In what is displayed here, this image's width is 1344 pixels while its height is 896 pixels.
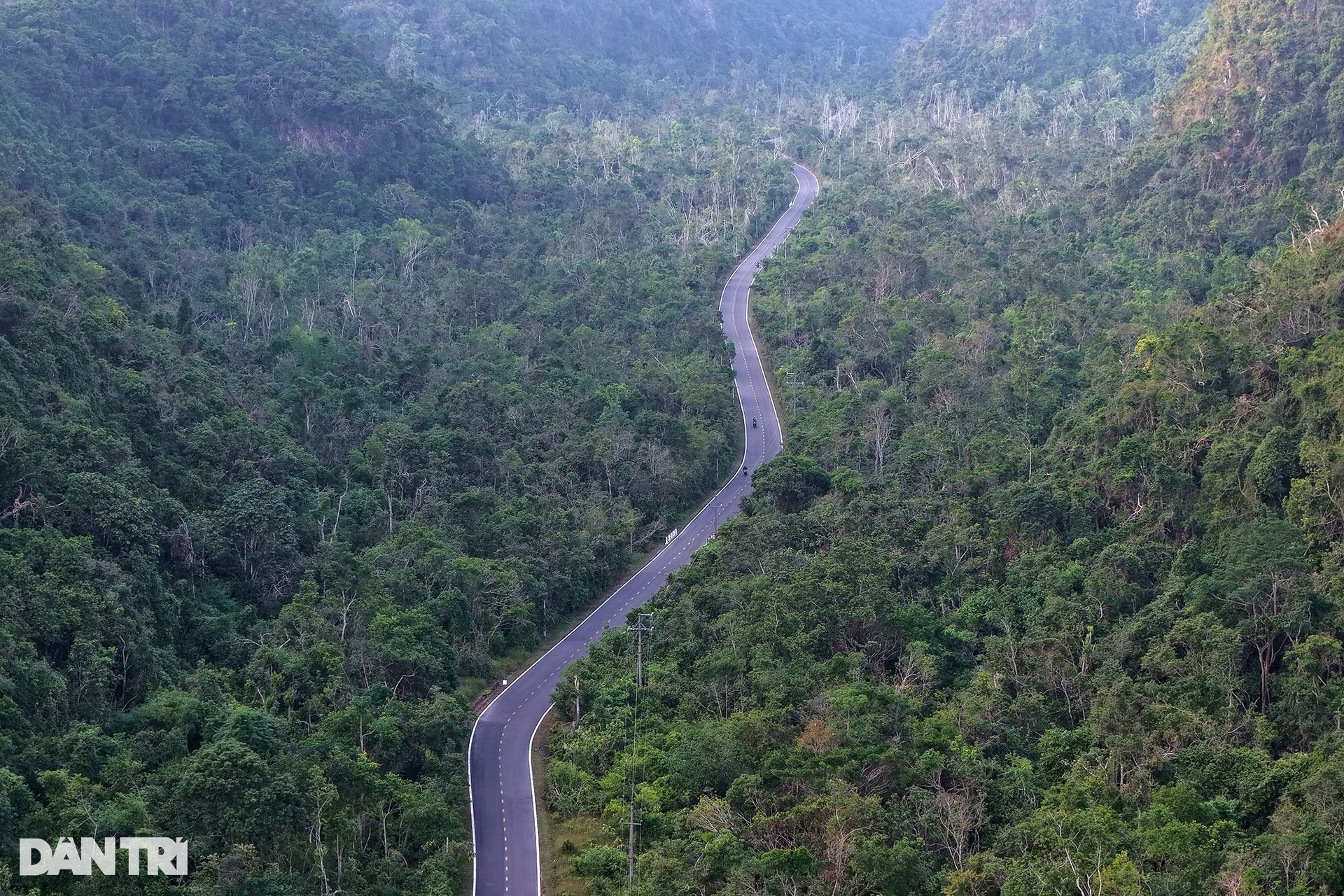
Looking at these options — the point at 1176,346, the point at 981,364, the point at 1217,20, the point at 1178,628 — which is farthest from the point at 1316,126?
the point at 1178,628

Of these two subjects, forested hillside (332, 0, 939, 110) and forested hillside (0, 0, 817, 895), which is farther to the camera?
forested hillside (332, 0, 939, 110)

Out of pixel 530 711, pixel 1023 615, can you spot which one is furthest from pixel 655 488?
pixel 1023 615

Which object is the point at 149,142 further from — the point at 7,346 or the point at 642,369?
the point at 7,346

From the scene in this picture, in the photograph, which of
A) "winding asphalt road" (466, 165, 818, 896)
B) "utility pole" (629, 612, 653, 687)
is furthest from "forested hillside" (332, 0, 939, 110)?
"utility pole" (629, 612, 653, 687)

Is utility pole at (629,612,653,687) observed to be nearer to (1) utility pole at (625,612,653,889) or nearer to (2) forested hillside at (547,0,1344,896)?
(1) utility pole at (625,612,653,889)

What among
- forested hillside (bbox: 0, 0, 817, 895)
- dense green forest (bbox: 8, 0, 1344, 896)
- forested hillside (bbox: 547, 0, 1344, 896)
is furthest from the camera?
forested hillside (bbox: 0, 0, 817, 895)

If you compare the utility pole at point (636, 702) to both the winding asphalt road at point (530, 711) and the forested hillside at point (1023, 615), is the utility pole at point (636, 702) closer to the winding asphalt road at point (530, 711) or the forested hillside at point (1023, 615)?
the forested hillside at point (1023, 615)

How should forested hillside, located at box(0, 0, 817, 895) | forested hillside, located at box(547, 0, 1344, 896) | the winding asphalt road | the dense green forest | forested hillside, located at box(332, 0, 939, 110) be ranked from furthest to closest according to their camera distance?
forested hillside, located at box(332, 0, 939, 110)
the winding asphalt road
forested hillside, located at box(0, 0, 817, 895)
the dense green forest
forested hillside, located at box(547, 0, 1344, 896)

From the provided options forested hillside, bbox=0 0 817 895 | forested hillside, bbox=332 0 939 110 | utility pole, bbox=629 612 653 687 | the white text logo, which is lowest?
the white text logo
